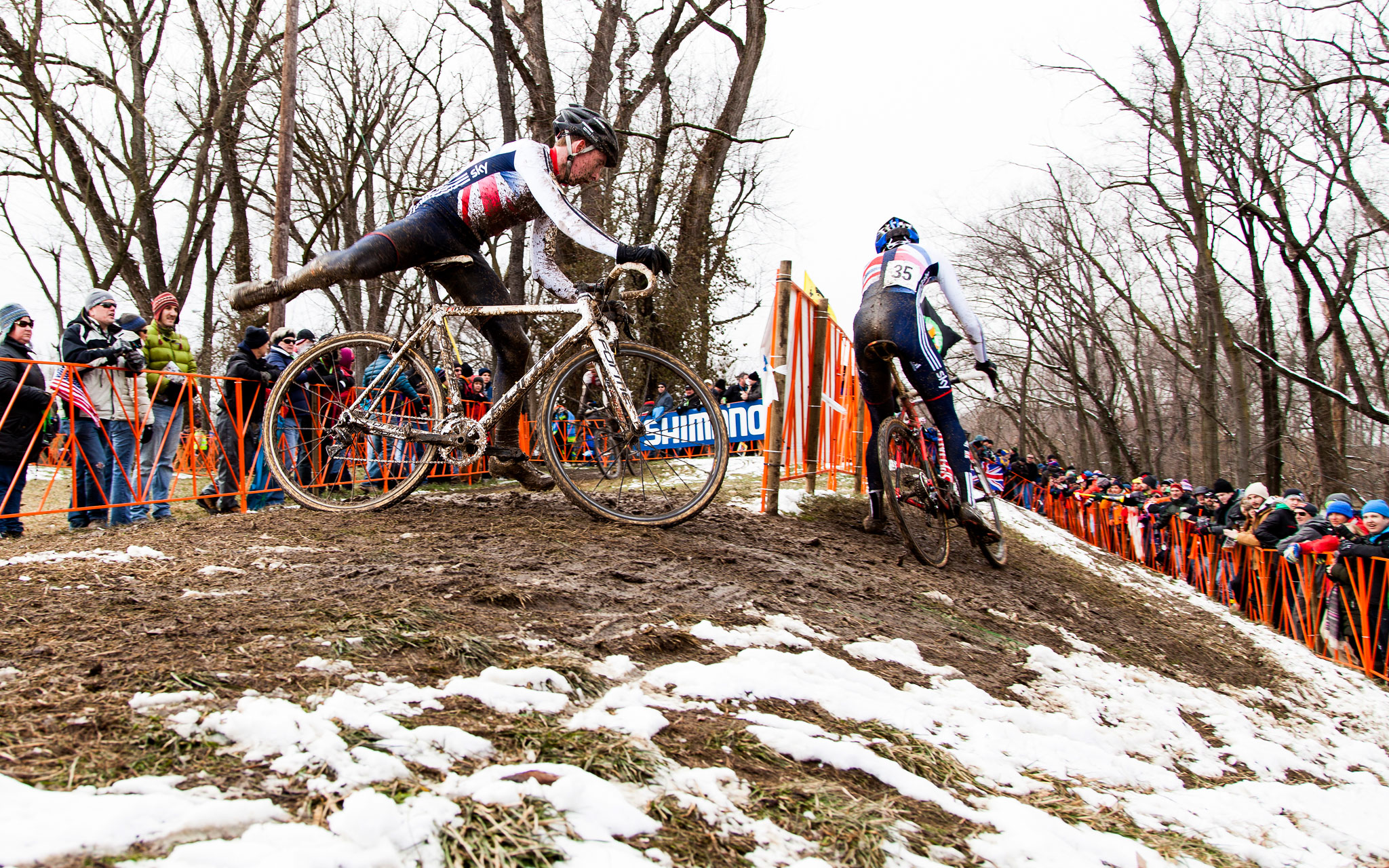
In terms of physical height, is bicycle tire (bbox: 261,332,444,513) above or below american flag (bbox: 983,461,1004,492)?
above

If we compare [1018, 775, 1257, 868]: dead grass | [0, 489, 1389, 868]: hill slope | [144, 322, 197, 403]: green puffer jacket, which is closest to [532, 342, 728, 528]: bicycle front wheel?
[0, 489, 1389, 868]: hill slope

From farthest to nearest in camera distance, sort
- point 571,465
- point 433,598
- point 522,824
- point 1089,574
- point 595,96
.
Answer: point 595,96 < point 1089,574 < point 571,465 < point 433,598 < point 522,824

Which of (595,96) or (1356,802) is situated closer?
(1356,802)

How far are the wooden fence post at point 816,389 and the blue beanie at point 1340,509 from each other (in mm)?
6331

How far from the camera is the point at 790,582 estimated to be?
337 cm

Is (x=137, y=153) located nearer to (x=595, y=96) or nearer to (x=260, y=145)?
(x=260, y=145)

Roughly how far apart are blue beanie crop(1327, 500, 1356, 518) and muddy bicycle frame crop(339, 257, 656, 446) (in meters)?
8.44

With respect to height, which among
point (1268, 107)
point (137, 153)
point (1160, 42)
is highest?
point (1160, 42)

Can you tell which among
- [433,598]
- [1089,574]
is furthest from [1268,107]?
[433,598]

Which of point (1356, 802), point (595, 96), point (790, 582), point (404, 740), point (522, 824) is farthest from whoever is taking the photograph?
point (595, 96)

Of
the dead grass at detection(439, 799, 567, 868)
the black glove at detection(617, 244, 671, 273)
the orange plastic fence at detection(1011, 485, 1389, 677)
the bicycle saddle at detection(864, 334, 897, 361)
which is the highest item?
the black glove at detection(617, 244, 671, 273)

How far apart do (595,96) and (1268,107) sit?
14517 mm

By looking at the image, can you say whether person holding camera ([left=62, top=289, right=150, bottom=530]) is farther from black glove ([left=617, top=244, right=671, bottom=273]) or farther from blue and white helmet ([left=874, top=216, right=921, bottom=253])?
blue and white helmet ([left=874, top=216, right=921, bottom=253])

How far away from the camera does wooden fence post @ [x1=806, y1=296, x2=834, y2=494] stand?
6145mm
